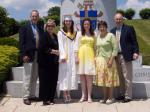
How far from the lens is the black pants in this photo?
33.0ft

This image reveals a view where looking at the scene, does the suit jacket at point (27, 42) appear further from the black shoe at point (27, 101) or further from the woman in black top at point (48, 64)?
the black shoe at point (27, 101)

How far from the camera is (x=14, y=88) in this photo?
1101 centimetres

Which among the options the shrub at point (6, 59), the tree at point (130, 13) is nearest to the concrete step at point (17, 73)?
the shrub at point (6, 59)

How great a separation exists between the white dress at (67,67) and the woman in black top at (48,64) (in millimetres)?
115

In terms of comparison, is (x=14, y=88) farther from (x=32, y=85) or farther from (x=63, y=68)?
(x=63, y=68)

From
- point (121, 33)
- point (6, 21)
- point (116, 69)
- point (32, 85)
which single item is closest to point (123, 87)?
point (116, 69)

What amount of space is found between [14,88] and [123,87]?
249cm

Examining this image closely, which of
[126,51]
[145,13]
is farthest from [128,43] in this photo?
[145,13]

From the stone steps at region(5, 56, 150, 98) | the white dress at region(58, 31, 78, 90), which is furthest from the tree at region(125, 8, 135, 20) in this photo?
the white dress at region(58, 31, 78, 90)

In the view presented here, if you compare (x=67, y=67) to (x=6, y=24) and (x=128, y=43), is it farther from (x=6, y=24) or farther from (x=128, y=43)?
(x=6, y=24)

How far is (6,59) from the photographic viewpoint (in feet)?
38.7

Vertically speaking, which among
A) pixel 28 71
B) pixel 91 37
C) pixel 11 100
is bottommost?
pixel 11 100

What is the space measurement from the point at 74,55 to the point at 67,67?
0.97 ft

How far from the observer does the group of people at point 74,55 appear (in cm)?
1001
